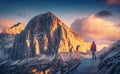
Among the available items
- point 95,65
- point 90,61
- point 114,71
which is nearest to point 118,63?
point 114,71

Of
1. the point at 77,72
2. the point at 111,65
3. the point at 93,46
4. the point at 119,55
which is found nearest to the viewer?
the point at 111,65

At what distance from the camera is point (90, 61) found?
239 feet

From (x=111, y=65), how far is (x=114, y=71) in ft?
19.0

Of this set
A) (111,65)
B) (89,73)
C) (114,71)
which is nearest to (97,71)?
(89,73)

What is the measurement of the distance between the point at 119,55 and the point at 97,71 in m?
6.62

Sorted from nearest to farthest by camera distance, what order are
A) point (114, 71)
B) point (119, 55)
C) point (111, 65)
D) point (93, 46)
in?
point (114, 71), point (111, 65), point (119, 55), point (93, 46)

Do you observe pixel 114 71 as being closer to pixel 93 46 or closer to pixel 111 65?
pixel 111 65

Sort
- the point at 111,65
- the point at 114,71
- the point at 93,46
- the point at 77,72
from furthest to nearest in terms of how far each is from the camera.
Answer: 1. the point at 93,46
2. the point at 77,72
3. the point at 111,65
4. the point at 114,71

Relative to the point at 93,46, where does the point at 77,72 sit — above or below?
below

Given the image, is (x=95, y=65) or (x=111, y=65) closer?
(x=111, y=65)

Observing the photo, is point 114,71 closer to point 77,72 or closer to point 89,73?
point 89,73

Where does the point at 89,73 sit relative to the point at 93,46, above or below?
below

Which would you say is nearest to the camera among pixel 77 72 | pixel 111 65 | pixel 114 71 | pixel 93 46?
pixel 114 71

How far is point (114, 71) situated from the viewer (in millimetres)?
48969
